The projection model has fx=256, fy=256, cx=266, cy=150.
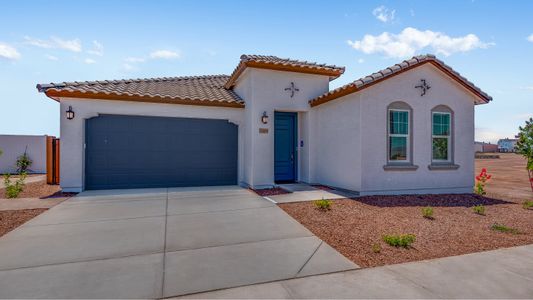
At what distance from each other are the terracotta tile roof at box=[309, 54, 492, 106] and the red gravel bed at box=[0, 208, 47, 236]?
886cm

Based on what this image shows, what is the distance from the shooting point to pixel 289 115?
10531 mm

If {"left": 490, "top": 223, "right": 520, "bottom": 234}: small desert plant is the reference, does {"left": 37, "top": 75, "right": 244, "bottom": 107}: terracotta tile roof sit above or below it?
above

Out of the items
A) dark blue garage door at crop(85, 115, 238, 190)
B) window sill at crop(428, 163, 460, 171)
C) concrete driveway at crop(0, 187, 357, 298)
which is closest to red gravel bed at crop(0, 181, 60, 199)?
dark blue garage door at crop(85, 115, 238, 190)

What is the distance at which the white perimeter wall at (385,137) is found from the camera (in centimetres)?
817

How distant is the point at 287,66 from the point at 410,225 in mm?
6556

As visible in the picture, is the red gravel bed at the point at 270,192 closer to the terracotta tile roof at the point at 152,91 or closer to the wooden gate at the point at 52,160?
the terracotta tile roof at the point at 152,91

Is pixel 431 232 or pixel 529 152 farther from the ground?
pixel 529 152

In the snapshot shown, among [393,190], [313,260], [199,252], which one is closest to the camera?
[313,260]

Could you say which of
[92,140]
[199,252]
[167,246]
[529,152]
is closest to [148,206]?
[167,246]

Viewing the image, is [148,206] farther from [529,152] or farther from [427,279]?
[529,152]

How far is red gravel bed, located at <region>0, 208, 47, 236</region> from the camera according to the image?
5113mm

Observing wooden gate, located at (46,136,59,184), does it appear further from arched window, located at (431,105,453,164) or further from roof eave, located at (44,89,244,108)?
arched window, located at (431,105,453,164)

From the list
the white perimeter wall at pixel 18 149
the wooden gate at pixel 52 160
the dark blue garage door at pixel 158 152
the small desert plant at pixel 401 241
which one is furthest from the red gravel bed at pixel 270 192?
the white perimeter wall at pixel 18 149

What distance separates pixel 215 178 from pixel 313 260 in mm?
6977
